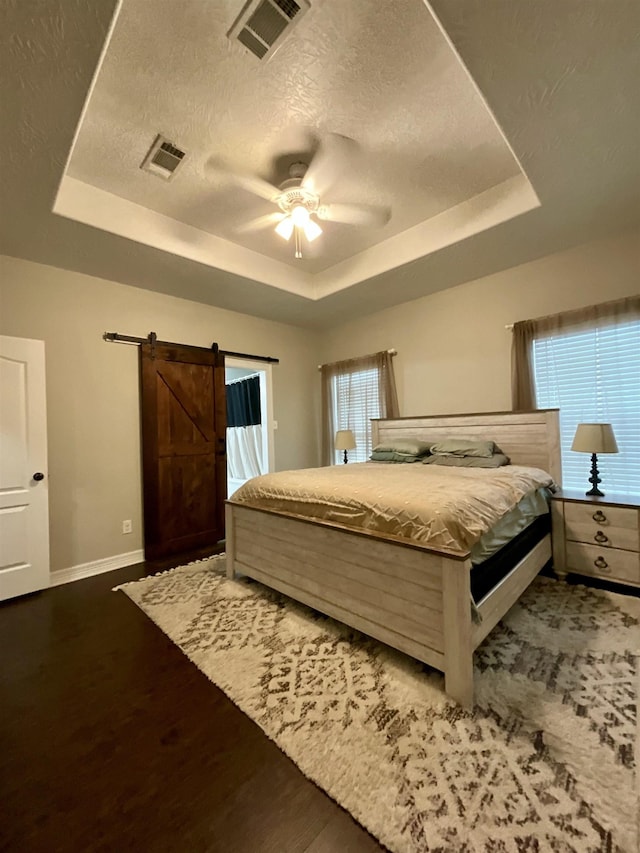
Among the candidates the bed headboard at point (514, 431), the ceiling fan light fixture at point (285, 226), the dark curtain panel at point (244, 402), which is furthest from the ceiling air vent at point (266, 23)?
the dark curtain panel at point (244, 402)

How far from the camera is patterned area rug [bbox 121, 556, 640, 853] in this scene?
1.07 m

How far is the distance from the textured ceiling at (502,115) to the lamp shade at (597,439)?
1623 mm

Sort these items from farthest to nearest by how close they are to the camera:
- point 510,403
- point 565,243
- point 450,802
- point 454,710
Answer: point 510,403 → point 565,243 → point 454,710 → point 450,802

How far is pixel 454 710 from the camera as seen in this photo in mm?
1486

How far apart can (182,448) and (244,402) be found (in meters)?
2.52

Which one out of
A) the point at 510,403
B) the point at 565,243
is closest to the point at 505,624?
the point at 510,403

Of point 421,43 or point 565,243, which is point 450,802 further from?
point 565,243

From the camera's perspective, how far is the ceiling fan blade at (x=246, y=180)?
2.19 m

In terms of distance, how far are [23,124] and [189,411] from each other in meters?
2.54

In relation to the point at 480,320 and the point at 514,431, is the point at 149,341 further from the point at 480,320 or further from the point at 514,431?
the point at 514,431

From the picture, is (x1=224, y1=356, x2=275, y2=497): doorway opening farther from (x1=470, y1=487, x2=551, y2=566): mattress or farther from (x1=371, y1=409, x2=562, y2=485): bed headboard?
(x1=470, y1=487, x2=551, y2=566): mattress

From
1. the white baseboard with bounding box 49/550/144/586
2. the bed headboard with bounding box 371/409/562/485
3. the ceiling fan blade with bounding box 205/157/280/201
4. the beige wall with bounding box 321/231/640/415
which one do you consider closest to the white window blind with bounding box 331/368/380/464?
the beige wall with bounding box 321/231/640/415

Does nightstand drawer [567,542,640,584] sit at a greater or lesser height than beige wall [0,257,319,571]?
lesser

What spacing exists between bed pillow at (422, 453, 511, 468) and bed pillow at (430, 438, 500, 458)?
0.04m
